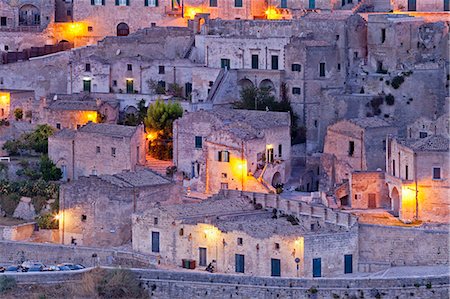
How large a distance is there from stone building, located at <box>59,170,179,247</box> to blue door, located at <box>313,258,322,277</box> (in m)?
6.61

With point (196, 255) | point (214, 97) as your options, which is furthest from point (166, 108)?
point (196, 255)

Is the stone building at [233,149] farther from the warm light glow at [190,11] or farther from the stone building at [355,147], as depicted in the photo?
the warm light glow at [190,11]

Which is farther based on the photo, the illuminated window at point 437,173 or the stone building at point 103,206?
the stone building at point 103,206

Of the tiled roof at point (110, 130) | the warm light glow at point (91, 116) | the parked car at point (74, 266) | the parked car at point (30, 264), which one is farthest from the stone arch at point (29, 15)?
the parked car at point (74, 266)

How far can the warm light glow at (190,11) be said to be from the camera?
77.2 metres

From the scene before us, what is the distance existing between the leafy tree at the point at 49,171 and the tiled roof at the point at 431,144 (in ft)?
40.1

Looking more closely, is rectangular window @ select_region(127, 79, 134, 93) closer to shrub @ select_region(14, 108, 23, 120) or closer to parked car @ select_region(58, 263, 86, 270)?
shrub @ select_region(14, 108, 23, 120)

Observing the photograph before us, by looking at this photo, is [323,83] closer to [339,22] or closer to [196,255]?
[339,22]

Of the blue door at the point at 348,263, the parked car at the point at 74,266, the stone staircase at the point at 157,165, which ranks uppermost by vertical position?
the stone staircase at the point at 157,165

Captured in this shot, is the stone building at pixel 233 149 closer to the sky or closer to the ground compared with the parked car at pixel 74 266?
closer to the sky

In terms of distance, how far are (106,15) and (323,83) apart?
12.9 meters

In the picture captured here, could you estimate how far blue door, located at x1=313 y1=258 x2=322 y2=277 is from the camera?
5706 cm

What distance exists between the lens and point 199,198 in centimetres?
6419

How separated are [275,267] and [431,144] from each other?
6.76 m
